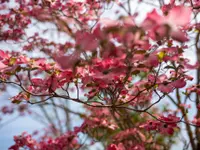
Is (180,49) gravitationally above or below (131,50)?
above

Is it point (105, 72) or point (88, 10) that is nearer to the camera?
point (105, 72)

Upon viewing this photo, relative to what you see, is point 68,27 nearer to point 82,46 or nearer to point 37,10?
point 37,10

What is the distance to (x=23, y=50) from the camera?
3.15m

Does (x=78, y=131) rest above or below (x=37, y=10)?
below

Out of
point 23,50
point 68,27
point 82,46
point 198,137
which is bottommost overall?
point 82,46

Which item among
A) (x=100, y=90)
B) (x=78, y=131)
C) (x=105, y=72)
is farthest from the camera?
(x=78, y=131)

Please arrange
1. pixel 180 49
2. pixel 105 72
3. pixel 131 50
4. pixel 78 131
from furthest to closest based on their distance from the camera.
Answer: pixel 78 131 < pixel 180 49 < pixel 105 72 < pixel 131 50

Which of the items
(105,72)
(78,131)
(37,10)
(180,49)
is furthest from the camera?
(37,10)

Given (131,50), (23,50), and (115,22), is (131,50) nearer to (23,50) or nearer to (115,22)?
(115,22)

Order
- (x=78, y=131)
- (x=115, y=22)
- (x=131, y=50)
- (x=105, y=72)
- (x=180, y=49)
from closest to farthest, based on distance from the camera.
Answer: (x=115, y=22) → (x=131, y=50) → (x=105, y=72) → (x=180, y=49) → (x=78, y=131)

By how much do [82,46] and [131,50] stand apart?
0.19m

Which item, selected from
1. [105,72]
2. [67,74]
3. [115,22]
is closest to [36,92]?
[67,74]

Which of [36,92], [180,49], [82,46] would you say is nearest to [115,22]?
[82,46]

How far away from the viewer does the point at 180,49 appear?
1.24 m
